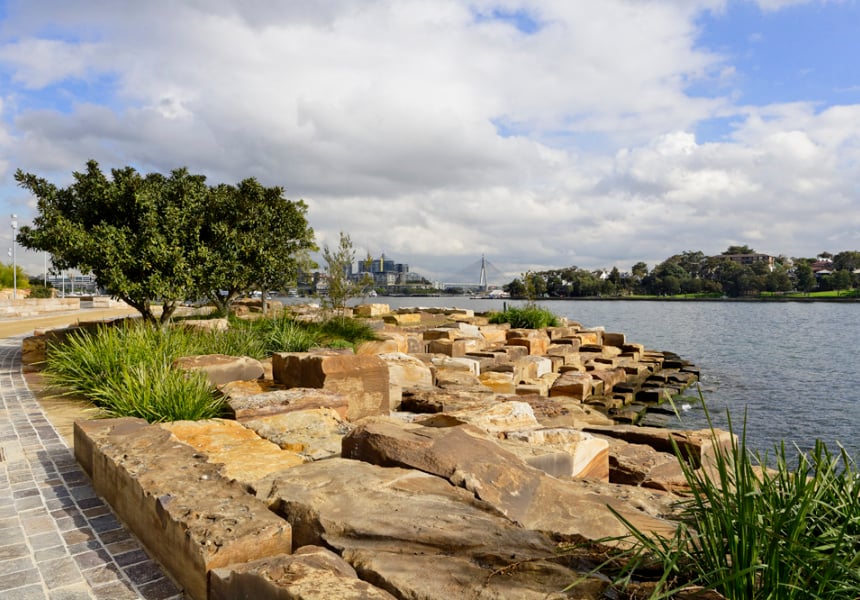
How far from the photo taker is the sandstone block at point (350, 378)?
6.65 metres

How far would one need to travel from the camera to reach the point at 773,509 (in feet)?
7.34

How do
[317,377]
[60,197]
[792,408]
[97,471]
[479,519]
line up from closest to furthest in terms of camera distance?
[479,519] → [97,471] → [317,377] → [60,197] → [792,408]

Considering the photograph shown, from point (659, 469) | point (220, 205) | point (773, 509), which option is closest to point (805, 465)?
point (773, 509)

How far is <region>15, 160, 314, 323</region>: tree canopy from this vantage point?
10867mm

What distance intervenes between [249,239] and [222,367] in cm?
721

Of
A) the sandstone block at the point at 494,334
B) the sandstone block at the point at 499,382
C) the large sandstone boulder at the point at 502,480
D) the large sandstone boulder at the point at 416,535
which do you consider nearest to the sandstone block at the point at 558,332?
the sandstone block at the point at 494,334

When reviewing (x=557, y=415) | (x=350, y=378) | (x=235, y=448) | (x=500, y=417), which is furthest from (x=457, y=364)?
(x=235, y=448)

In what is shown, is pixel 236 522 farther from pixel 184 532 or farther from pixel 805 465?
pixel 805 465

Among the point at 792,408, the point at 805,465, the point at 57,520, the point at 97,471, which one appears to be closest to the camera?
the point at 805,465

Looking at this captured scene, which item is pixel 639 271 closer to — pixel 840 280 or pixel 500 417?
pixel 840 280

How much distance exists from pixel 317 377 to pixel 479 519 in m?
4.14

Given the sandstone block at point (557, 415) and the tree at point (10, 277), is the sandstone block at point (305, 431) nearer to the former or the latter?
the sandstone block at point (557, 415)

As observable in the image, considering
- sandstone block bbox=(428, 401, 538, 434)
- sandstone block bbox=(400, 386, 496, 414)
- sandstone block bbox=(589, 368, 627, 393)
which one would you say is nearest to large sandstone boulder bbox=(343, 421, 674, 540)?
sandstone block bbox=(428, 401, 538, 434)

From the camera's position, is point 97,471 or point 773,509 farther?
point 97,471
